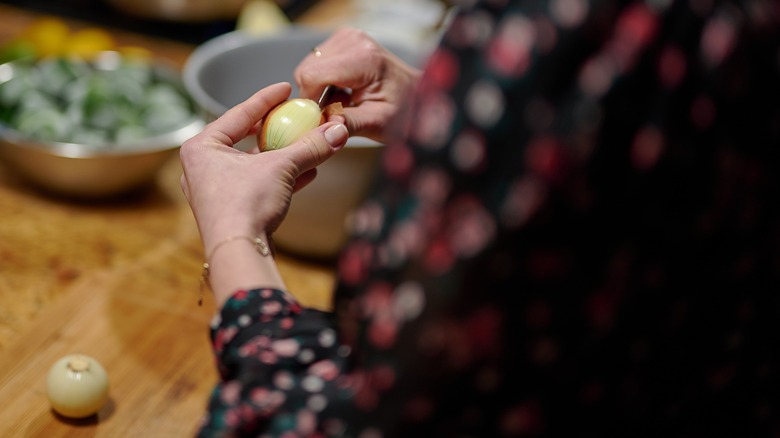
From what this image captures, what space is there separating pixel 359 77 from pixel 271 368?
15.0 inches

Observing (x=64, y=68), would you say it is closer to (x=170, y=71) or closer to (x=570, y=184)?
(x=170, y=71)

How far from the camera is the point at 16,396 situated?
87 cm

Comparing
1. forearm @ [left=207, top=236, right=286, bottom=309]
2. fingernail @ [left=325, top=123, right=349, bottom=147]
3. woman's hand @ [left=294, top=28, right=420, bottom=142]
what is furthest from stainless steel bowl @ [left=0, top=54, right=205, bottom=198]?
forearm @ [left=207, top=236, right=286, bottom=309]

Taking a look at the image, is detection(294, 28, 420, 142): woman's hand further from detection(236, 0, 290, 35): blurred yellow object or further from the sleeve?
detection(236, 0, 290, 35): blurred yellow object

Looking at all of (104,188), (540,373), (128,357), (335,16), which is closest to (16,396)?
(128,357)

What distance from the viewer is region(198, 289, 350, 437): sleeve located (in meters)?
0.51

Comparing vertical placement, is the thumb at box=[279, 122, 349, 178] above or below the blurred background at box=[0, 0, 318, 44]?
above

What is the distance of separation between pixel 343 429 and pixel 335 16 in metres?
1.55

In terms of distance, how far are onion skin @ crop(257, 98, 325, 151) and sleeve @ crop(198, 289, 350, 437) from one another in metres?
0.20

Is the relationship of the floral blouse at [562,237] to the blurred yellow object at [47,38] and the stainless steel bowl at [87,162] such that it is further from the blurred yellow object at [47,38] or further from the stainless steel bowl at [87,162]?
the blurred yellow object at [47,38]

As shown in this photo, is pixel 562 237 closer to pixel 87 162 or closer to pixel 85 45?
pixel 87 162

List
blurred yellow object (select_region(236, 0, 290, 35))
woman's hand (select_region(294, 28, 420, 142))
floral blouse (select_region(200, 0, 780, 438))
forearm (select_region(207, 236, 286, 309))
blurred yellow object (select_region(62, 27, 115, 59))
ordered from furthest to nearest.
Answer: blurred yellow object (select_region(236, 0, 290, 35)) → blurred yellow object (select_region(62, 27, 115, 59)) → woman's hand (select_region(294, 28, 420, 142)) → forearm (select_region(207, 236, 286, 309)) → floral blouse (select_region(200, 0, 780, 438))

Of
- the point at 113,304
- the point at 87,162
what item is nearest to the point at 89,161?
the point at 87,162

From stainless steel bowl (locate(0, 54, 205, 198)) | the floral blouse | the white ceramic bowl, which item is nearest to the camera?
the floral blouse
